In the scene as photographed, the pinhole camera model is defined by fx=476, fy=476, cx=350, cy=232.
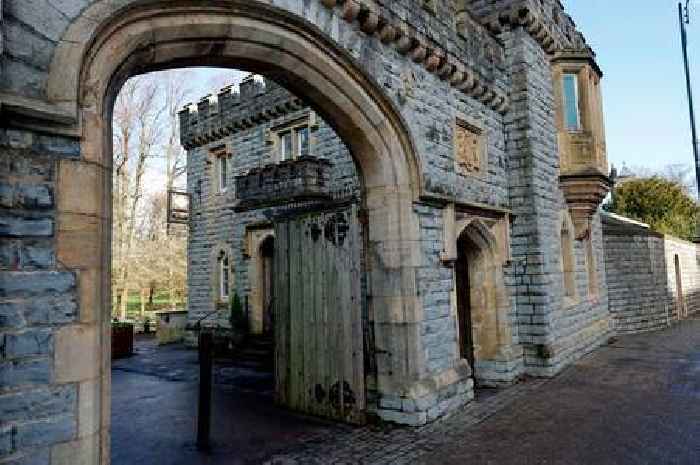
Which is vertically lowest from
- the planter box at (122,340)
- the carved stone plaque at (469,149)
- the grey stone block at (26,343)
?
the planter box at (122,340)

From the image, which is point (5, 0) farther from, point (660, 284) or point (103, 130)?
point (660, 284)

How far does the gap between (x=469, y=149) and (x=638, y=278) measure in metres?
9.05

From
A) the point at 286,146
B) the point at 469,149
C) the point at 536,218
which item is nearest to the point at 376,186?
the point at 469,149

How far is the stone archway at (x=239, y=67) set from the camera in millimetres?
3076

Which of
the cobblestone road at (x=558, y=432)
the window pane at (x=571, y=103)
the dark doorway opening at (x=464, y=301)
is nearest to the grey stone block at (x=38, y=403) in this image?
the cobblestone road at (x=558, y=432)

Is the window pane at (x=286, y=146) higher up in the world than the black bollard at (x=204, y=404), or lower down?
higher up

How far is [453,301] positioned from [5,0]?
570cm

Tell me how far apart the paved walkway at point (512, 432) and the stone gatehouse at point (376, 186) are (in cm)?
49

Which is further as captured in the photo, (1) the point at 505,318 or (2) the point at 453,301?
(1) the point at 505,318

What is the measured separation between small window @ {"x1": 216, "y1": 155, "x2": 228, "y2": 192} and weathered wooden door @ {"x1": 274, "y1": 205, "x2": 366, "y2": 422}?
24.8ft

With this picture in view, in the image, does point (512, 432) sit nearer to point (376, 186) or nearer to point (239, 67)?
point (376, 186)

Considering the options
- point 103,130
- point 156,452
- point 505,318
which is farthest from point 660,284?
point 103,130

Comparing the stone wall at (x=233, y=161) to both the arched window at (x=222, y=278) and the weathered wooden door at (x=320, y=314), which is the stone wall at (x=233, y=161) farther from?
the weathered wooden door at (x=320, y=314)

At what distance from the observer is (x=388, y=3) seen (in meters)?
5.81
